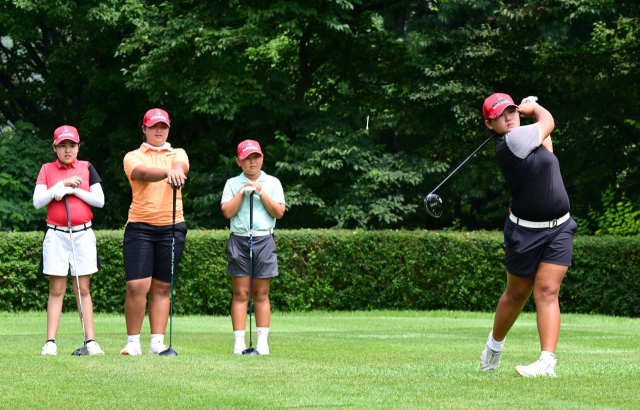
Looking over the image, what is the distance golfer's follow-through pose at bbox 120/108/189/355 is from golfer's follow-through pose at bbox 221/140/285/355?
0.49m

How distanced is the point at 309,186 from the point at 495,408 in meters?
17.4

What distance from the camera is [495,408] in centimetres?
440

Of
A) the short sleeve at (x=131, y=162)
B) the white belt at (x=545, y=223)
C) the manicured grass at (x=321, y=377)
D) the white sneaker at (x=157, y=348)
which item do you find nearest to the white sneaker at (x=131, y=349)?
the white sneaker at (x=157, y=348)

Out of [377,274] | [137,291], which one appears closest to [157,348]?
[137,291]

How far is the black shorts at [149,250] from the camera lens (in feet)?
23.6

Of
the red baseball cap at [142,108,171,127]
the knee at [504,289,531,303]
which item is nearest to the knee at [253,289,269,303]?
the red baseball cap at [142,108,171,127]

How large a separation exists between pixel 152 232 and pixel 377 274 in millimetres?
9698

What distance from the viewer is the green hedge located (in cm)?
1528

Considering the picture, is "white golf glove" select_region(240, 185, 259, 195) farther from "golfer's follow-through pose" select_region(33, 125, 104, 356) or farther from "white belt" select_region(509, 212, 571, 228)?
"white belt" select_region(509, 212, 571, 228)

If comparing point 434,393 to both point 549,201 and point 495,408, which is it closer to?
point 495,408

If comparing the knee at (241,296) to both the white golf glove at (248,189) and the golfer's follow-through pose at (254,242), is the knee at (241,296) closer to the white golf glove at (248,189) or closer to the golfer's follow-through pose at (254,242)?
the golfer's follow-through pose at (254,242)

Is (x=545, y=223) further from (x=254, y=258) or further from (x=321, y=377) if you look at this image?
(x=254, y=258)

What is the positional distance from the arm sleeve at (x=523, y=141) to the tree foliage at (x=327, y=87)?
13.1 meters

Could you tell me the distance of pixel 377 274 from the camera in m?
16.5
